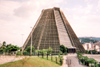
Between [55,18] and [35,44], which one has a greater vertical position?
[55,18]

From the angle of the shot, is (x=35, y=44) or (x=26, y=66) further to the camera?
(x=35, y=44)

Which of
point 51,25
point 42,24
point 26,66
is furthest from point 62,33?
point 26,66

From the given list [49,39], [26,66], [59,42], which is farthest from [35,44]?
[26,66]

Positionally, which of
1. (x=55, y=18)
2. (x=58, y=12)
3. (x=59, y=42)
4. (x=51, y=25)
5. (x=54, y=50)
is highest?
(x=58, y=12)

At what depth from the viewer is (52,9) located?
318ft

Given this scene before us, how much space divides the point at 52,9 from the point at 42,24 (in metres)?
18.7

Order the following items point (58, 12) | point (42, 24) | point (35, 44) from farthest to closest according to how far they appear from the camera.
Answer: point (58, 12), point (42, 24), point (35, 44)

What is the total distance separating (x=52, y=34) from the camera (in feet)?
259

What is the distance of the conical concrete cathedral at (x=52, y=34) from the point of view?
74581 millimetres

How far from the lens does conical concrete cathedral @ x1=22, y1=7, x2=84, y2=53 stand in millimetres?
74581

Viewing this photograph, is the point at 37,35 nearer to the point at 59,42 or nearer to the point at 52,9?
the point at 59,42

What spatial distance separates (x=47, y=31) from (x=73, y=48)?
21.3 metres

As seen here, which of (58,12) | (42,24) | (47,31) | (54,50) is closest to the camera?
(54,50)

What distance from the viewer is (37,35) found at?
3216 inches
